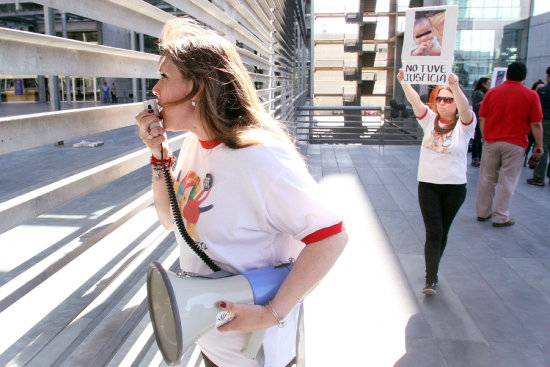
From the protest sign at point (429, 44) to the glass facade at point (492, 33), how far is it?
12944 mm

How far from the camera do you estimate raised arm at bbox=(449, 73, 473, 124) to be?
158 inches

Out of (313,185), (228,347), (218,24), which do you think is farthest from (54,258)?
(218,24)

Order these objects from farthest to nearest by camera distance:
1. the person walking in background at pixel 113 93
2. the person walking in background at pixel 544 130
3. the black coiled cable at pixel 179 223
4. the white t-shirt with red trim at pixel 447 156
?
the person walking in background at pixel 113 93 → the person walking in background at pixel 544 130 → the white t-shirt with red trim at pixel 447 156 → the black coiled cable at pixel 179 223

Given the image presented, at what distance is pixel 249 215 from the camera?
1407 mm

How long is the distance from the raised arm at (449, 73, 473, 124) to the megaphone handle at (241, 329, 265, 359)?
10.8ft

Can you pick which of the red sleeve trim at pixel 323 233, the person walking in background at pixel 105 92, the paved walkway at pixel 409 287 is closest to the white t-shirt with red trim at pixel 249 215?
the red sleeve trim at pixel 323 233

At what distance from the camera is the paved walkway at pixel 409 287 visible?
3.39 m

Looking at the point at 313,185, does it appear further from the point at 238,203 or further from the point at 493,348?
the point at 493,348

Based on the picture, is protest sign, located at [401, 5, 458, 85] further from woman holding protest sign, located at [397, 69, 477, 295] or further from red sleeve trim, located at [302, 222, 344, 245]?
red sleeve trim, located at [302, 222, 344, 245]

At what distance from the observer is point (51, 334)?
220 centimetres

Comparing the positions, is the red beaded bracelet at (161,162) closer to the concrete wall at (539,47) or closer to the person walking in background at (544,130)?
the person walking in background at (544,130)

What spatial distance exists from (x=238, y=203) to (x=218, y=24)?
2809 mm

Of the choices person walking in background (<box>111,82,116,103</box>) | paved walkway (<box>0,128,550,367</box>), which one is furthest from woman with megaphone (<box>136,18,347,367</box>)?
person walking in background (<box>111,82,116,103</box>)

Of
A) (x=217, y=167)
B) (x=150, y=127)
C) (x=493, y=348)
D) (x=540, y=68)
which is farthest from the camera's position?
(x=540, y=68)
